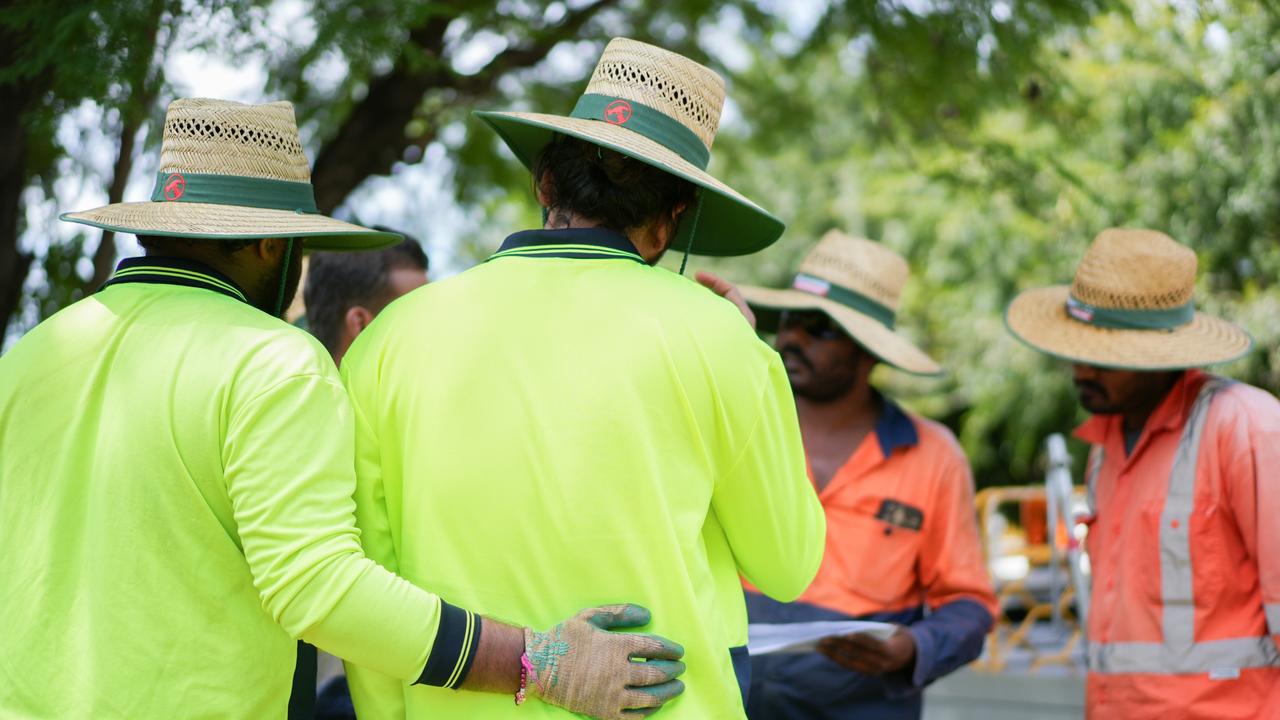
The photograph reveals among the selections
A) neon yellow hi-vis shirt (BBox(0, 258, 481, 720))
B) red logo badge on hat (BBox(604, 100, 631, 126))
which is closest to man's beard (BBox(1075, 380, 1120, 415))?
red logo badge on hat (BBox(604, 100, 631, 126))

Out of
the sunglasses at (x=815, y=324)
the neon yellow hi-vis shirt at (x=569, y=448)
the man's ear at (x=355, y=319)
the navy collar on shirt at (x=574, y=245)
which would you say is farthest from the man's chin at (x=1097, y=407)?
the man's ear at (x=355, y=319)

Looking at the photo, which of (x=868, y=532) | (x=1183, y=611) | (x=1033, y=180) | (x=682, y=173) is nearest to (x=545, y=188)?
(x=682, y=173)

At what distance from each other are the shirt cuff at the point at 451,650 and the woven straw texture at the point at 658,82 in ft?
3.13

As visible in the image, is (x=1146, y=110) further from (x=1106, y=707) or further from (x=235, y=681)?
(x=235, y=681)

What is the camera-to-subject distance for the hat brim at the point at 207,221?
2074 millimetres

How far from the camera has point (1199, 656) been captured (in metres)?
3.11

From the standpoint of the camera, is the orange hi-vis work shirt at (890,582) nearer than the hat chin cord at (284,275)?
No

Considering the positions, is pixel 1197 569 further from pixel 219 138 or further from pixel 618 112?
pixel 219 138

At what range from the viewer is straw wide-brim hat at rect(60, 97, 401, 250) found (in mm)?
2141

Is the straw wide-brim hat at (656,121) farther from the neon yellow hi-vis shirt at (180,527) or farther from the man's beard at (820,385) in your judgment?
the man's beard at (820,385)

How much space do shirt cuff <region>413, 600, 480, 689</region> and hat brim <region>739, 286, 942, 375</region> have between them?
2.07m

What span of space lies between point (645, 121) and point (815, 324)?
1900 millimetres

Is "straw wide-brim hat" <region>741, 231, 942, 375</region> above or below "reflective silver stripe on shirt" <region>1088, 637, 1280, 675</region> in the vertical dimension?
above

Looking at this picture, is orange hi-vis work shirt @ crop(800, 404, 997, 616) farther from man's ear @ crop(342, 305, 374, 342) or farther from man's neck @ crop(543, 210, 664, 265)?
man's neck @ crop(543, 210, 664, 265)
